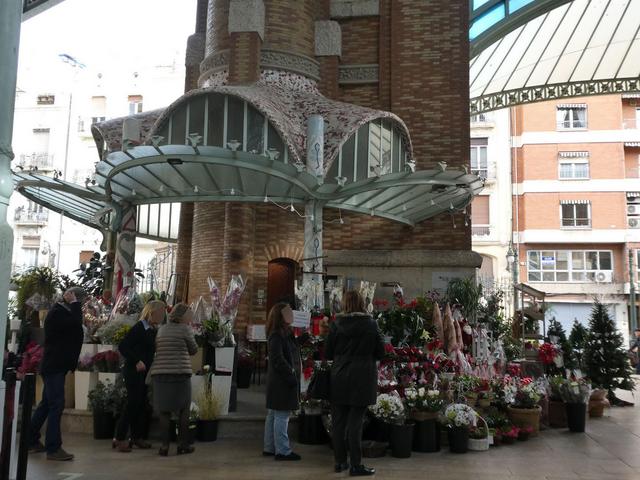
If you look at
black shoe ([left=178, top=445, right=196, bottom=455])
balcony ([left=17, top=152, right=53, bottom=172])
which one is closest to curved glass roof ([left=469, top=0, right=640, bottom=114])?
black shoe ([left=178, top=445, right=196, bottom=455])

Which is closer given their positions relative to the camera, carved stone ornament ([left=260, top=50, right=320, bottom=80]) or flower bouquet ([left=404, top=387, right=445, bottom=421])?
flower bouquet ([left=404, top=387, right=445, bottom=421])

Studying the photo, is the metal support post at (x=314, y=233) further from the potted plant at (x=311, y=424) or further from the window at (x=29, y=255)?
the window at (x=29, y=255)

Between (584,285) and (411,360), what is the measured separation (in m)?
28.0

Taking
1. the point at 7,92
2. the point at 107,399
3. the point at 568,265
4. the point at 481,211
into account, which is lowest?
the point at 107,399

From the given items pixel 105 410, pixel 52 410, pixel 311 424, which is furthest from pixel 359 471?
pixel 105 410

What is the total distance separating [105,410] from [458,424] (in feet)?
14.2

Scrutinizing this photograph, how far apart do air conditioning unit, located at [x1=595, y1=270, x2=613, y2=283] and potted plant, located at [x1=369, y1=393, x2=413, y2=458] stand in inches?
1141

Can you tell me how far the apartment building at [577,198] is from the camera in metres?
32.6

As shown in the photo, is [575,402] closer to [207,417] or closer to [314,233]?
[207,417]

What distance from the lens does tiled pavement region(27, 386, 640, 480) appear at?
6.05m

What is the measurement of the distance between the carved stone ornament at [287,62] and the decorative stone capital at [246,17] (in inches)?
18.4

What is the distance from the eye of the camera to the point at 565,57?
886 inches

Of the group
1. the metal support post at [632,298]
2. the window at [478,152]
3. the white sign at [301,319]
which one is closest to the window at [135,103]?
the window at [478,152]

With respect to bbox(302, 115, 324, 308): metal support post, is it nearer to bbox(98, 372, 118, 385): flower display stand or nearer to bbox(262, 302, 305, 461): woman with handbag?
bbox(98, 372, 118, 385): flower display stand
